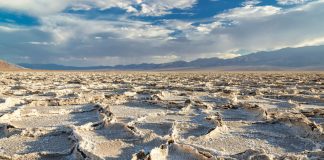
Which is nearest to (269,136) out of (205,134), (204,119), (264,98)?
(205,134)

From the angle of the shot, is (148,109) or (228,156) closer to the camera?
(228,156)

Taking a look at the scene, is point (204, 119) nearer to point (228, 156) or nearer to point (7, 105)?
point (228, 156)

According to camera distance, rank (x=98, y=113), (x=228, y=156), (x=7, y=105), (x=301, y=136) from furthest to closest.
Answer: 1. (x=7, y=105)
2. (x=98, y=113)
3. (x=301, y=136)
4. (x=228, y=156)

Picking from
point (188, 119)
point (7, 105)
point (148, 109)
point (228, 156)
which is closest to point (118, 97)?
point (148, 109)

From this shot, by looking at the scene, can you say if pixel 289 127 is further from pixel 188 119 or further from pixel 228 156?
pixel 228 156

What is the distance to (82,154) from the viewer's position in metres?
Answer: 3.95

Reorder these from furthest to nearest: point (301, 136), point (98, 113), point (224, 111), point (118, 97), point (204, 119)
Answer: point (118, 97)
point (224, 111)
point (98, 113)
point (204, 119)
point (301, 136)

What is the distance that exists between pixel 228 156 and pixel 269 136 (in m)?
1.52

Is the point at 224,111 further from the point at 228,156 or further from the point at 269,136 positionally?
the point at 228,156

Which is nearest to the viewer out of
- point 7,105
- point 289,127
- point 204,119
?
point 289,127

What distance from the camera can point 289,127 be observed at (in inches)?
222

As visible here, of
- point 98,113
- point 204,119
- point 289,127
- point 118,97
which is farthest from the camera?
point 118,97

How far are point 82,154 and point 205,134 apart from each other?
1845mm

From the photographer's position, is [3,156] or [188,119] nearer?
[3,156]
